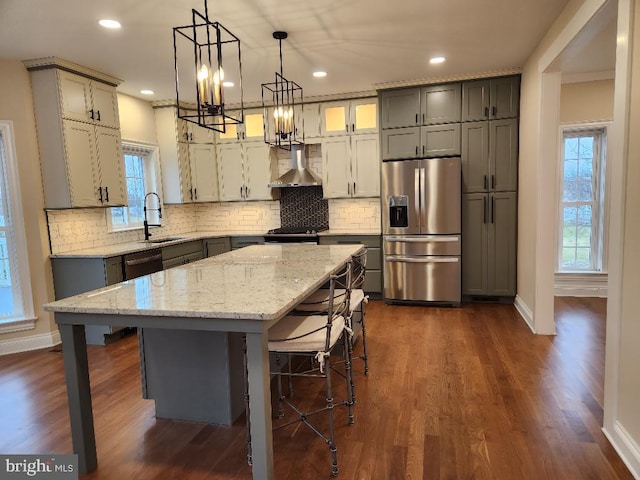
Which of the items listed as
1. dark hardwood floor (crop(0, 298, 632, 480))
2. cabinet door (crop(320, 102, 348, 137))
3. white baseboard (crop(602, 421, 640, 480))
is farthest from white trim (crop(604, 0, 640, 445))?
cabinet door (crop(320, 102, 348, 137))

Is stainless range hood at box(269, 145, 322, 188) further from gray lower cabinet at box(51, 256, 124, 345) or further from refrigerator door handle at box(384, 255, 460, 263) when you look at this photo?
gray lower cabinet at box(51, 256, 124, 345)

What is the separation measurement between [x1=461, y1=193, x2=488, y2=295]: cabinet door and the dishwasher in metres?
3.50

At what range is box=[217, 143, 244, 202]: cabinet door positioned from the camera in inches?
228

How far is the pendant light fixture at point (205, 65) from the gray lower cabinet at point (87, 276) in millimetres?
1582

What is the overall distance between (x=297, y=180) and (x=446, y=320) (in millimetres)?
2504

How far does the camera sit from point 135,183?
5215mm

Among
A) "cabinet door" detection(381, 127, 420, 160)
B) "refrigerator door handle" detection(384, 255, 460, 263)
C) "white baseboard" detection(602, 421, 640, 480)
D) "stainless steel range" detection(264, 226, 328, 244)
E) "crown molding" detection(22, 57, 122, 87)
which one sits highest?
"crown molding" detection(22, 57, 122, 87)

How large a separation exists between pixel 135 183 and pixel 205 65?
12.1ft

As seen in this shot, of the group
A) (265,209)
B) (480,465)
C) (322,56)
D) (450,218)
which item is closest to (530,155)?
(450,218)

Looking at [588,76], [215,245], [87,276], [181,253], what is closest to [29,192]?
[87,276]

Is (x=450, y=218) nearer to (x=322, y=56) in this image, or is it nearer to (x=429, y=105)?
(x=429, y=105)

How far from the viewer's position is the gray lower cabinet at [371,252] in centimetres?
518

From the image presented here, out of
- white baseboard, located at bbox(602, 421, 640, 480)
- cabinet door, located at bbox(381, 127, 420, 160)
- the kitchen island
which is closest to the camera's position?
the kitchen island

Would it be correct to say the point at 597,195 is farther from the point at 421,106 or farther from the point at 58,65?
the point at 58,65
